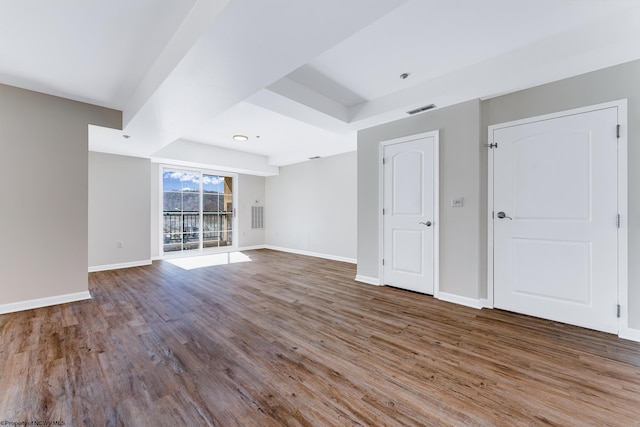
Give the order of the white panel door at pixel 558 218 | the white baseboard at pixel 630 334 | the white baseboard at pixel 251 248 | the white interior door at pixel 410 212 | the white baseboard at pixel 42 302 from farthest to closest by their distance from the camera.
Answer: the white baseboard at pixel 251 248
the white interior door at pixel 410 212
the white baseboard at pixel 42 302
the white panel door at pixel 558 218
the white baseboard at pixel 630 334

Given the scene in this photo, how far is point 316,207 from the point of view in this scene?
6.70 metres

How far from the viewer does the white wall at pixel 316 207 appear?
5.96m

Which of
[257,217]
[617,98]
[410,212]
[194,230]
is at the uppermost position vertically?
[617,98]

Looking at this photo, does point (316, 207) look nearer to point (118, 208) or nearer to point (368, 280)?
point (368, 280)

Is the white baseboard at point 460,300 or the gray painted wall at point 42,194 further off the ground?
the gray painted wall at point 42,194

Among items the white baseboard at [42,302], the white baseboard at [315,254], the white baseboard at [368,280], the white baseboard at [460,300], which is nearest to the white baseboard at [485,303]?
the white baseboard at [460,300]

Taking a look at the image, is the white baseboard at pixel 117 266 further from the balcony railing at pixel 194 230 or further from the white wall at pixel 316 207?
the white wall at pixel 316 207

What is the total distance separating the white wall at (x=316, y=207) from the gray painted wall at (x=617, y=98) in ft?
11.3

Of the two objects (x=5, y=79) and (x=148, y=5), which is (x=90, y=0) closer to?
(x=148, y=5)

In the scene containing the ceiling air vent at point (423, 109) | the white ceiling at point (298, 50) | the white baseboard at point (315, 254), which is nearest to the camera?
the white ceiling at point (298, 50)

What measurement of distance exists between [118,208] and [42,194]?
2.26m

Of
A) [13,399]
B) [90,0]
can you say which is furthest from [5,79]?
[13,399]

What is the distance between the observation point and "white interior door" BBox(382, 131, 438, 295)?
3.45m

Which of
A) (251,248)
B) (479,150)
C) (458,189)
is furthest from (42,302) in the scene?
(479,150)
